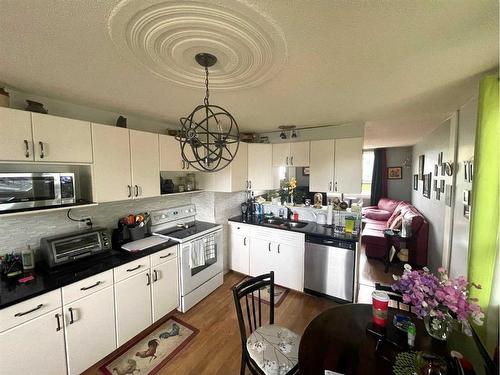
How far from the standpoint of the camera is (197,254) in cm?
269

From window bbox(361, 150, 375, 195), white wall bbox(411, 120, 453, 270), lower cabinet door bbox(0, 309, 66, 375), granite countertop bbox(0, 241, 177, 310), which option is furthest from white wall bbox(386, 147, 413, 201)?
lower cabinet door bbox(0, 309, 66, 375)

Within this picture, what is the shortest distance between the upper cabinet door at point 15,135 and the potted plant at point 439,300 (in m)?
2.74

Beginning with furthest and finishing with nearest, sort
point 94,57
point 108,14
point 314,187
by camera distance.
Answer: point 314,187
point 94,57
point 108,14

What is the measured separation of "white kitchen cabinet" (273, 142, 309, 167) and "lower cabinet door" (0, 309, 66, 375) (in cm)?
308

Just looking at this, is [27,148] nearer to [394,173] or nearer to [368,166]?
[368,166]

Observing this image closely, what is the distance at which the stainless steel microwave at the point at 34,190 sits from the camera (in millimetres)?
1513

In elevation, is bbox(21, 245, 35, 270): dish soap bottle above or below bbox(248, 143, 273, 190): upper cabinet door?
below

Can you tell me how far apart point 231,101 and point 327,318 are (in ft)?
6.54

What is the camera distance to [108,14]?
903 millimetres

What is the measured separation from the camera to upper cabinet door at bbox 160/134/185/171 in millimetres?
2531

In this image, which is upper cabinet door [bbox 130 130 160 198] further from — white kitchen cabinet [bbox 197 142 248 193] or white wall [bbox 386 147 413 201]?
white wall [bbox 386 147 413 201]

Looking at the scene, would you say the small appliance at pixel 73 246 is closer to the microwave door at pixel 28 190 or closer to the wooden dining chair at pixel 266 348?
the microwave door at pixel 28 190

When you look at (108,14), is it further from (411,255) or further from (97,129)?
(411,255)

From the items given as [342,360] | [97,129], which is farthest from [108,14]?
[342,360]
